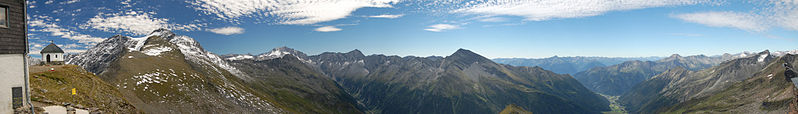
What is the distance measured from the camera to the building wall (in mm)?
22542

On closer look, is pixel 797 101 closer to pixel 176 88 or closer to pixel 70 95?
pixel 70 95

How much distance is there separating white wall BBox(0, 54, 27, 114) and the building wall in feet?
1.63

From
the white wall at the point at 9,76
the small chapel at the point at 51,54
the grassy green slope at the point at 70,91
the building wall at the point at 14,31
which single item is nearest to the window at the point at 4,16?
the building wall at the point at 14,31

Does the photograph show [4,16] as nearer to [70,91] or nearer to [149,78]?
[70,91]

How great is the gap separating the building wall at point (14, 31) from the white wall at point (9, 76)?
0.50 meters

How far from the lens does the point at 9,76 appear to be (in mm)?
23344

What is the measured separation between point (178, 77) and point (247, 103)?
36214 mm

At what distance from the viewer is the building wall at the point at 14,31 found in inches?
887

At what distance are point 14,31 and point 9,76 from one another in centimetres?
313

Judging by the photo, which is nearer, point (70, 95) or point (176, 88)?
point (70, 95)

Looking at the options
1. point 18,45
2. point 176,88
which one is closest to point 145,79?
point 176,88

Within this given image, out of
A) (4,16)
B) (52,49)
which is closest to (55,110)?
(4,16)

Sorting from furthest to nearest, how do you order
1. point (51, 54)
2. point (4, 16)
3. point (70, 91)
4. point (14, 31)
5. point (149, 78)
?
point (149, 78), point (51, 54), point (70, 91), point (14, 31), point (4, 16)

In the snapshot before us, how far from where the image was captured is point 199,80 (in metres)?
190
